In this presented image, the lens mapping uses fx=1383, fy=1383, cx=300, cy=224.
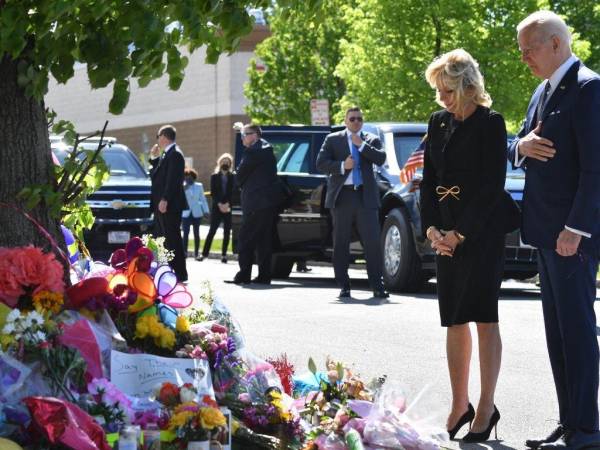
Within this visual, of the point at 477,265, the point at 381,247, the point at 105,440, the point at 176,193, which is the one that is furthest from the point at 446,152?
the point at 176,193

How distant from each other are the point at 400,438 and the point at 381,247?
977 cm

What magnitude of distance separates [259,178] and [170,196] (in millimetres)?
1097

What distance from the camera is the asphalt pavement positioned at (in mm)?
7289

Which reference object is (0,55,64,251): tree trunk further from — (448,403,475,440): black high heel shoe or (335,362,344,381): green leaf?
(448,403,475,440): black high heel shoe

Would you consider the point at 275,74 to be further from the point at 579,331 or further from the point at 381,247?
the point at 579,331

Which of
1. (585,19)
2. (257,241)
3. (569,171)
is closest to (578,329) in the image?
(569,171)

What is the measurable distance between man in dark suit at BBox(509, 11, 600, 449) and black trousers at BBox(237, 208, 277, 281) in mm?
10658

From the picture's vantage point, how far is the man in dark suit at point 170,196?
16.6m

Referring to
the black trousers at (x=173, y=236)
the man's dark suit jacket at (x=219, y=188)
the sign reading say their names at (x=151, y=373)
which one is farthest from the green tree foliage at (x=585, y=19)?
the sign reading say their names at (x=151, y=373)

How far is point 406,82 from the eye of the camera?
105ft

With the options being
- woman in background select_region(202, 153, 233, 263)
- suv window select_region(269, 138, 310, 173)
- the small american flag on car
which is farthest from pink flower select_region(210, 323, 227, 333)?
woman in background select_region(202, 153, 233, 263)

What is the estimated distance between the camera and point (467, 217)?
21.8ft

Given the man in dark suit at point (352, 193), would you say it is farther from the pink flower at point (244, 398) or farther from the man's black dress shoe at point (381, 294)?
the pink flower at point (244, 398)

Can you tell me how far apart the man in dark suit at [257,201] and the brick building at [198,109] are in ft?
114
